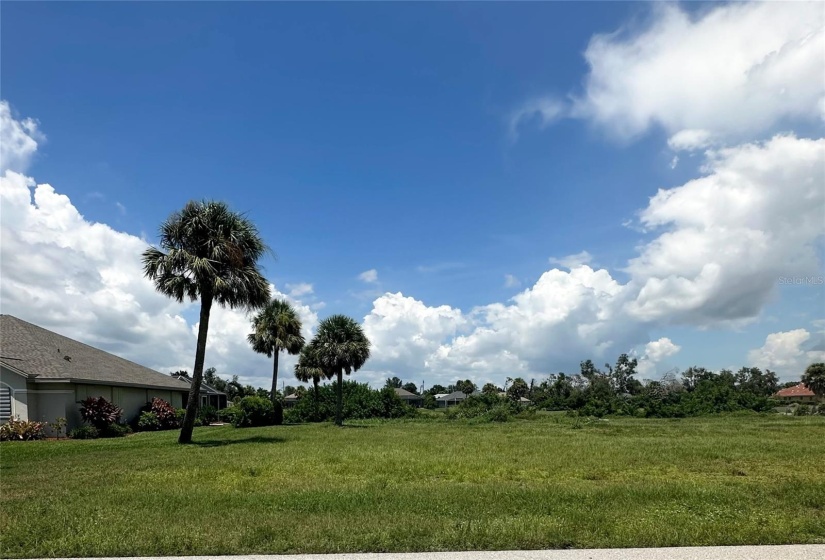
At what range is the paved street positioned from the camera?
5992mm

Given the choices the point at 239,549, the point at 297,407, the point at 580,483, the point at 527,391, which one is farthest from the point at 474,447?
the point at 527,391

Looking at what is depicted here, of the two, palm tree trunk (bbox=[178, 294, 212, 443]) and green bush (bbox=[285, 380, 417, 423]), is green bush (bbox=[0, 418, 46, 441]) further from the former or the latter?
green bush (bbox=[285, 380, 417, 423])

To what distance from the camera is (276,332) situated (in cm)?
4459

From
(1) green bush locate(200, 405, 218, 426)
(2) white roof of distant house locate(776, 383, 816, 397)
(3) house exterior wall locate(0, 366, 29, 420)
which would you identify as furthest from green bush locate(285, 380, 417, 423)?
(2) white roof of distant house locate(776, 383, 816, 397)

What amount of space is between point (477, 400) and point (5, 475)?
5212cm

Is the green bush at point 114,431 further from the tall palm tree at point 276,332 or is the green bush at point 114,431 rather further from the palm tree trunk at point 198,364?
the tall palm tree at point 276,332

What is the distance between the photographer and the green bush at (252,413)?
1435 inches

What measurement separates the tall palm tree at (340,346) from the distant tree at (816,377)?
230 feet

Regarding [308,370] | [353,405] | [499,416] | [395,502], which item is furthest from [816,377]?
[395,502]

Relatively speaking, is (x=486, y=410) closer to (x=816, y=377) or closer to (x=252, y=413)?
(x=252, y=413)

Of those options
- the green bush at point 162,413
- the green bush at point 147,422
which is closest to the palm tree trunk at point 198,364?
the green bush at point 147,422

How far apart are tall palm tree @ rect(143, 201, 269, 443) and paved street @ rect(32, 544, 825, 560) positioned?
54.8ft

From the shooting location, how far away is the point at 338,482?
37.4ft

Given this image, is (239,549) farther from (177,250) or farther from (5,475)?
(177,250)
